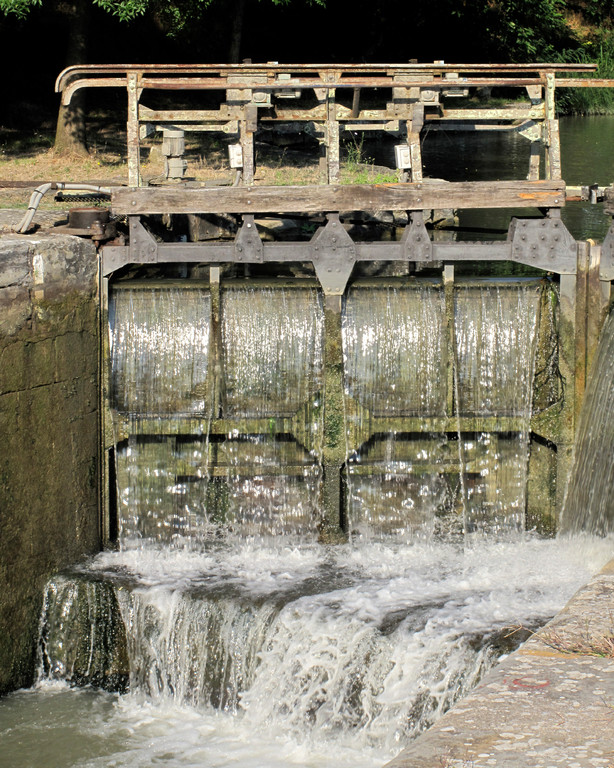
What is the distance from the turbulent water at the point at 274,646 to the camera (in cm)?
746

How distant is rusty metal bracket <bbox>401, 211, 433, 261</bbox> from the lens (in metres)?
9.55

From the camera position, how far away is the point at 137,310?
966 centimetres

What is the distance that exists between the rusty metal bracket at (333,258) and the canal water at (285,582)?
216mm

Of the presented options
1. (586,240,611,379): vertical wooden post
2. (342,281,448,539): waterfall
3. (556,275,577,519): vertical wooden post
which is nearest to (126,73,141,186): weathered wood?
(342,281,448,539): waterfall

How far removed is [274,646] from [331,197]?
3996 mm

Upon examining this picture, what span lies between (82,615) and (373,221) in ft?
18.9

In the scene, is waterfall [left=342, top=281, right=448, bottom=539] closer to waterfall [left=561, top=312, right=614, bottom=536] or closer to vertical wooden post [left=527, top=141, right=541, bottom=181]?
waterfall [left=561, top=312, right=614, bottom=536]

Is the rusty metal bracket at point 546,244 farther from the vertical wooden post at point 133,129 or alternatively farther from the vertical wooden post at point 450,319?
the vertical wooden post at point 133,129

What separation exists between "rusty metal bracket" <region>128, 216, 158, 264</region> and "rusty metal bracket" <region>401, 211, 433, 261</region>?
2.25 meters

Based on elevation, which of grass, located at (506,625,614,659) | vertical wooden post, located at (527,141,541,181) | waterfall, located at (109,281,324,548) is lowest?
grass, located at (506,625,614,659)

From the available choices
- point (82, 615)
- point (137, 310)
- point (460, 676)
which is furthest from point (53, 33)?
point (460, 676)

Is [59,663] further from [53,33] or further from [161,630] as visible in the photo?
[53,33]

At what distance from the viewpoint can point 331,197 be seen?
9.59 meters

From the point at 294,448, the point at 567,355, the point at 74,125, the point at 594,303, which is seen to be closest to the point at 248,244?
the point at 294,448
